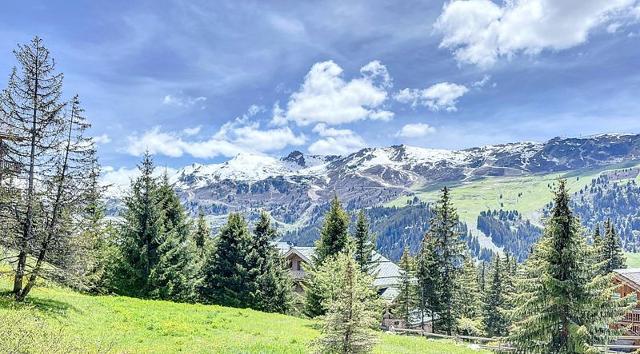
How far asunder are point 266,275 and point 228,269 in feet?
15.0

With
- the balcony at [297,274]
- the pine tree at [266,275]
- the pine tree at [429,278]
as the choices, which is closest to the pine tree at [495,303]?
the balcony at [297,274]

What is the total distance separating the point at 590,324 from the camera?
2583 cm

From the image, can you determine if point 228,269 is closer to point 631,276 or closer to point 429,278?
point 429,278

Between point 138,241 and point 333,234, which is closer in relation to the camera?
point 138,241

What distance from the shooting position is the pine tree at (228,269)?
56375 millimetres

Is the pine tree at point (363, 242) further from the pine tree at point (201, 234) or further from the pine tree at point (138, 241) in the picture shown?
the pine tree at point (138, 241)

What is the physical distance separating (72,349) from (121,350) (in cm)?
348

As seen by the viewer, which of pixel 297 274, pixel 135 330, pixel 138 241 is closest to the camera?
pixel 135 330

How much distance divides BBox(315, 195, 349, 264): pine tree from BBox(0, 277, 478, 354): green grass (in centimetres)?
1845

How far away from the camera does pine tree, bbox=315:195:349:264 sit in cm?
5219

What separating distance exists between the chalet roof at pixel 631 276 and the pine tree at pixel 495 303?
34029 millimetres

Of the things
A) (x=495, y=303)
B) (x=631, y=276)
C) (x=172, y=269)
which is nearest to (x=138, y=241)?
(x=172, y=269)

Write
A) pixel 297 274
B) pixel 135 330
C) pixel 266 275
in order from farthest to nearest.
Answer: pixel 297 274 < pixel 266 275 < pixel 135 330

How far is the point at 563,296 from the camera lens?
26016mm
